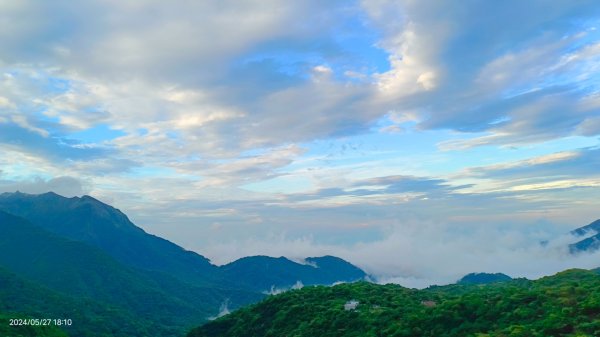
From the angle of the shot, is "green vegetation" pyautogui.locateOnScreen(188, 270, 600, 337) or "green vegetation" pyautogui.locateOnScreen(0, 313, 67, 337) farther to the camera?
"green vegetation" pyautogui.locateOnScreen(0, 313, 67, 337)

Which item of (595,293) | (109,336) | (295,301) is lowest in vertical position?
(109,336)

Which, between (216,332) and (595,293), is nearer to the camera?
(595,293)

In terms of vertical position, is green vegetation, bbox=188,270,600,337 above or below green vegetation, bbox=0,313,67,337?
above

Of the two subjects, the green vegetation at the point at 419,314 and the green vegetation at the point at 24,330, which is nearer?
the green vegetation at the point at 419,314

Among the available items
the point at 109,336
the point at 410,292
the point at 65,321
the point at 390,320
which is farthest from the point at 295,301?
the point at 65,321

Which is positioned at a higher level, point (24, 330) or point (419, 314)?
point (419, 314)

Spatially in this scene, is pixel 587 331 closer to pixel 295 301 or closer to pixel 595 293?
pixel 595 293

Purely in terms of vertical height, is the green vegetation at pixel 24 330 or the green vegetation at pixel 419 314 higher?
the green vegetation at pixel 419 314

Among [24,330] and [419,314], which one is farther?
[24,330]
